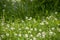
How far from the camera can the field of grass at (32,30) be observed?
18.7 ft

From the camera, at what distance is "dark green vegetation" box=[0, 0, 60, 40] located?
586cm

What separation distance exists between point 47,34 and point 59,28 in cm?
64

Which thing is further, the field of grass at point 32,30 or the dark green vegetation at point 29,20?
the dark green vegetation at point 29,20

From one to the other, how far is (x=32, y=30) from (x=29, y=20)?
2.99 ft

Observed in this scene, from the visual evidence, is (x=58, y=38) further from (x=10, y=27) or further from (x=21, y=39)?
(x=10, y=27)

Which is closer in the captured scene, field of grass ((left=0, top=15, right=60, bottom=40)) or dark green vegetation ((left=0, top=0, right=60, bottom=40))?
field of grass ((left=0, top=15, right=60, bottom=40))

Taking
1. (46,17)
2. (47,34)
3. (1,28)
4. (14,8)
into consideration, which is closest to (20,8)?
(14,8)

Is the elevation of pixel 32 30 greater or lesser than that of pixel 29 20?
lesser

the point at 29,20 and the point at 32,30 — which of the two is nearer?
the point at 32,30

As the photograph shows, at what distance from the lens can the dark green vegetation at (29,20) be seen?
19.2ft

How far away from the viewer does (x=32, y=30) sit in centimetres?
615

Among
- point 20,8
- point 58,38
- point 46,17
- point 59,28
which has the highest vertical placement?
point 20,8

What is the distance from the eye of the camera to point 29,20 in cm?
701

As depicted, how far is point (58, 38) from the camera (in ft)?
18.3
